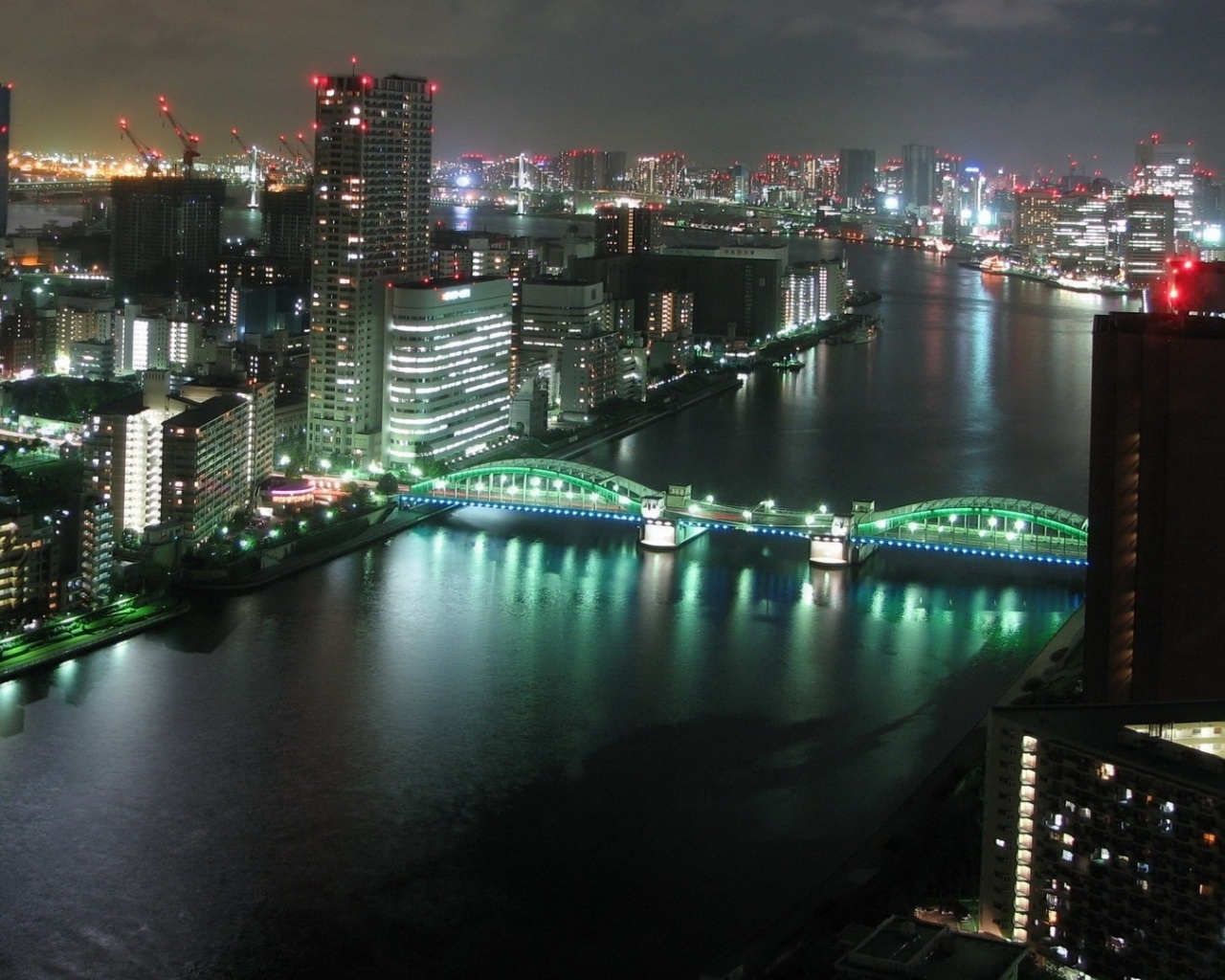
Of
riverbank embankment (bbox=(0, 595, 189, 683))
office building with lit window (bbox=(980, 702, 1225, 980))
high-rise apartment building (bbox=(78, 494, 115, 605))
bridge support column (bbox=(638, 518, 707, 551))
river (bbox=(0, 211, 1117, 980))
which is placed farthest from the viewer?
bridge support column (bbox=(638, 518, 707, 551))

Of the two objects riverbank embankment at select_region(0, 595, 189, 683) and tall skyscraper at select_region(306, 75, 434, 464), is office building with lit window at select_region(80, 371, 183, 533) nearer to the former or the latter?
riverbank embankment at select_region(0, 595, 189, 683)

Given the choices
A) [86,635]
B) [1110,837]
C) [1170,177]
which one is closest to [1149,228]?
[1170,177]

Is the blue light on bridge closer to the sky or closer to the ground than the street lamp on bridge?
closer to the ground

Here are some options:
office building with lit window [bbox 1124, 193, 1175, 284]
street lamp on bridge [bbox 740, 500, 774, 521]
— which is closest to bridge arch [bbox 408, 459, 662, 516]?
street lamp on bridge [bbox 740, 500, 774, 521]

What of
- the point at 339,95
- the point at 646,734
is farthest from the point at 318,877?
the point at 339,95

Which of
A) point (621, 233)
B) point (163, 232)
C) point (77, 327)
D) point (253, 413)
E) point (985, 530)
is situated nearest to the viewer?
point (985, 530)

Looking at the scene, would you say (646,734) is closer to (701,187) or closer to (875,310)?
(875,310)

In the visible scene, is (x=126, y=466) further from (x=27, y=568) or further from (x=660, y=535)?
(x=660, y=535)
